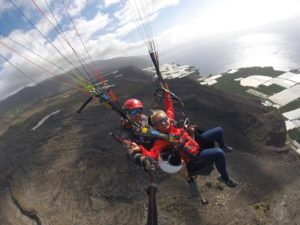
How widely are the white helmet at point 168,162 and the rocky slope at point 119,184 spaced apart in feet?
30.7

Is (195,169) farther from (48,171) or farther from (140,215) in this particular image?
(48,171)

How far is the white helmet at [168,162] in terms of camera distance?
8.37 metres

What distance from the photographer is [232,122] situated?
3494 cm

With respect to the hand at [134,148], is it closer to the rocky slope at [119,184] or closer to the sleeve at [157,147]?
the sleeve at [157,147]

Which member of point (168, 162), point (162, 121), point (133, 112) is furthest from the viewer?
point (133, 112)

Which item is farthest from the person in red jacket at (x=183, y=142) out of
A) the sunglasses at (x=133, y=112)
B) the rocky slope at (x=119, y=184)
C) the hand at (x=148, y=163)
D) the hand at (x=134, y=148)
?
the rocky slope at (x=119, y=184)

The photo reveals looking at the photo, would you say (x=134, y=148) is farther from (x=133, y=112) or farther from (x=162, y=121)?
(x=133, y=112)

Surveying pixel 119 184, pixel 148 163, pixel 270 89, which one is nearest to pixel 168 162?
pixel 148 163

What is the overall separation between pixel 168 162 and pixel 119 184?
1311 centimetres

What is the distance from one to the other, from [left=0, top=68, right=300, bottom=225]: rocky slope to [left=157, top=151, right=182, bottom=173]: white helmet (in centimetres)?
936

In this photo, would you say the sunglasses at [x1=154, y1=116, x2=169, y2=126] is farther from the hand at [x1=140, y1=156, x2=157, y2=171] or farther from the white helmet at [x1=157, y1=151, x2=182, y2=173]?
the hand at [x1=140, y1=156, x2=157, y2=171]

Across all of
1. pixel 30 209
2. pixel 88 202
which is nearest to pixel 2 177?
pixel 30 209

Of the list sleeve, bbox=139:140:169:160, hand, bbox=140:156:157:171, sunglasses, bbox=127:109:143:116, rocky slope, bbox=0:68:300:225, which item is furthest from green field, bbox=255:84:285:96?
hand, bbox=140:156:157:171

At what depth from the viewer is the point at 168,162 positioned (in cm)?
840
